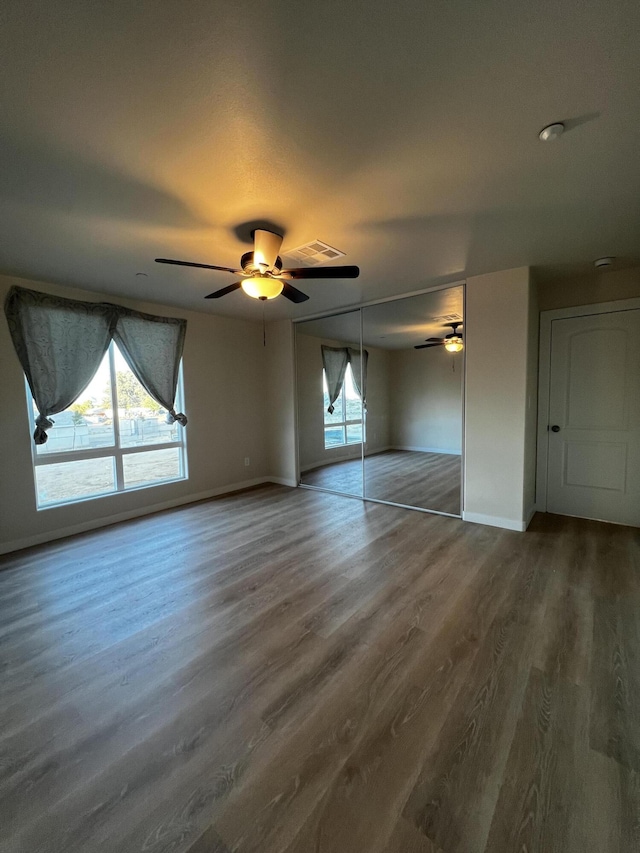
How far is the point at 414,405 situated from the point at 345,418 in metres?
1.47

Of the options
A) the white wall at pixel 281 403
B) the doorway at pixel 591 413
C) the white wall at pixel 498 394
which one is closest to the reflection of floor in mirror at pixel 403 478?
the white wall at pixel 281 403

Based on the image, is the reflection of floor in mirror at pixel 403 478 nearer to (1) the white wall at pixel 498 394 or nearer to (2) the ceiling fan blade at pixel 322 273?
(1) the white wall at pixel 498 394

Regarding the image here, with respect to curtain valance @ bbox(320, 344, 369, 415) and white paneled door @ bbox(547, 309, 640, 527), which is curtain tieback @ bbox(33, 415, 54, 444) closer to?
curtain valance @ bbox(320, 344, 369, 415)

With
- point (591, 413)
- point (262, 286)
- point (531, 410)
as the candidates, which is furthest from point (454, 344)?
point (262, 286)

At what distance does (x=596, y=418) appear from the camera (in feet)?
12.0

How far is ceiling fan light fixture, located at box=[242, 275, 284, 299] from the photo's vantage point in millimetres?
2602

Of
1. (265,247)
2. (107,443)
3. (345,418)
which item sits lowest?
(107,443)

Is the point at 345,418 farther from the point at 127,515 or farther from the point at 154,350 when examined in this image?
the point at 127,515

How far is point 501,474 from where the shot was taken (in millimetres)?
3514

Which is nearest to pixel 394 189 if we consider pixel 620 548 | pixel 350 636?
pixel 350 636

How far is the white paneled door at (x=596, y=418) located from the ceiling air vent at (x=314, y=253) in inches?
106

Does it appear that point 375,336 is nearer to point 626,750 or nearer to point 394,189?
point 394,189

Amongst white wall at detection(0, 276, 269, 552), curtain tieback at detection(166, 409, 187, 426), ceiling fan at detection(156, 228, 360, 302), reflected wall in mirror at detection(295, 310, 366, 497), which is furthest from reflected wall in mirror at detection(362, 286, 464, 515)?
curtain tieback at detection(166, 409, 187, 426)

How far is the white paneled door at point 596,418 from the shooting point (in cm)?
348
